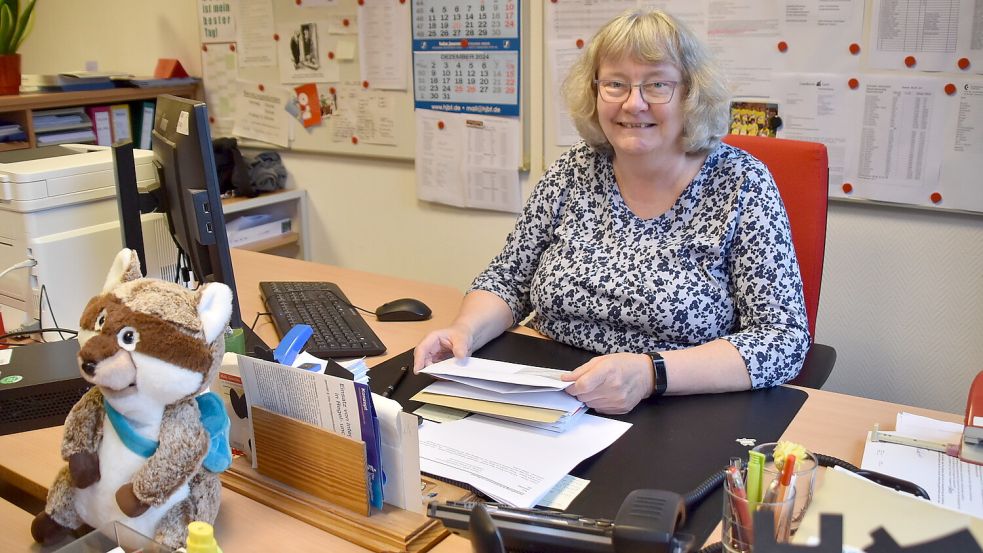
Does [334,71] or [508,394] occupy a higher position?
[334,71]

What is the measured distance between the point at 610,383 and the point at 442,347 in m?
0.36

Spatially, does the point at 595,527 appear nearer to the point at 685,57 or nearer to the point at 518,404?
the point at 518,404

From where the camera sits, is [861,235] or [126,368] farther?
[861,235]

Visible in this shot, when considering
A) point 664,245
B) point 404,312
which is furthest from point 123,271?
point 664,245

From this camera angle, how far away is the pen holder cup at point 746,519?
768 mm

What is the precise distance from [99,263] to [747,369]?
114 cm

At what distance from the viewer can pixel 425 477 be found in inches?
42.9

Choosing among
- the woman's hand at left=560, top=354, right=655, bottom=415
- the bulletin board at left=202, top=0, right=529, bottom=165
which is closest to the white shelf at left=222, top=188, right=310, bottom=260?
the bulletin board at left=202, top=0, right=529, bottom=165

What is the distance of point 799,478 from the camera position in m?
0.85

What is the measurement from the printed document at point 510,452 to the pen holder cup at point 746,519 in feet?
0.83

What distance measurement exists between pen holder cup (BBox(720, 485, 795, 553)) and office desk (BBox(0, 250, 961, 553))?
299mm

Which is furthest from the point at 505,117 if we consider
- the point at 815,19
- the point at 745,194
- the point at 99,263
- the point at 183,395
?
the point at 183,395

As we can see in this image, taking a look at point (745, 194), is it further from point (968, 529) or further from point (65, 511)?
point (65, 511)

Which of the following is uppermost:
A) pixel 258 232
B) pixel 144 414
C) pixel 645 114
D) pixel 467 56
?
pixel 467 56
